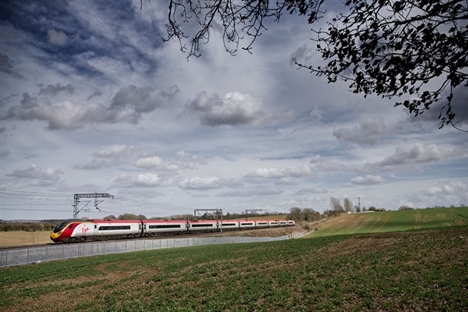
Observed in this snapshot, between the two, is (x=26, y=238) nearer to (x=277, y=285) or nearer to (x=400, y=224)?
(x=277, y=285)

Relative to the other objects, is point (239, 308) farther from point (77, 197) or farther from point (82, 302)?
point (77, 197)

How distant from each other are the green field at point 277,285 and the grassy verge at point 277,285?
3 cm

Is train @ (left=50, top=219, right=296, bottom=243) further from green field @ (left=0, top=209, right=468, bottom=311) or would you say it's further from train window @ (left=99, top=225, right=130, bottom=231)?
green field @ (left=0, top=209, right=468, bottom=311)

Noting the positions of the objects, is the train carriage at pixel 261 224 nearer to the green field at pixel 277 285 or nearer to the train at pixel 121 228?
the train at pixel 121 228

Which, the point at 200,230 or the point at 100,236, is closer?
the point at 100,236

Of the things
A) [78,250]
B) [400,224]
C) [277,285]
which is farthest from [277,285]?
[400,224]

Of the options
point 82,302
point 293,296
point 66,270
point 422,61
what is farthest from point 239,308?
point 66,270

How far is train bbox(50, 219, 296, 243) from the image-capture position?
140ft

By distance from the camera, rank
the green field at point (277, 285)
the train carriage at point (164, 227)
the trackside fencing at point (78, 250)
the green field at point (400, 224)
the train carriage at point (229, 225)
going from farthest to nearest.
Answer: the train carriage at point (229, 225) → the green field at point (400, 224) → the train carriage at point (164, 227) → the trackside fencing at point (78, 250) → the green field at point (277, 285)

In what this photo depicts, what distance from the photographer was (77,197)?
5481 centimetres

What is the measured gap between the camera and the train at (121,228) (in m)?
42.6

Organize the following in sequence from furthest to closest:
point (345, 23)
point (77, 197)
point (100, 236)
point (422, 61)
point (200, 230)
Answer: point (200, 230)
point (77, 197)
point (100, 236)
point (345, 23)
point (422, 61)

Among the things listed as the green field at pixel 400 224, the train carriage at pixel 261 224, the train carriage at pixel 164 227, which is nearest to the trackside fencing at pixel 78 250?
the train carriage at pixel 164 227

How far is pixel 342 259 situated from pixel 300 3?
18.3 m
